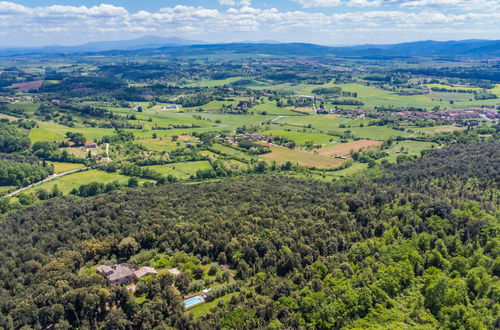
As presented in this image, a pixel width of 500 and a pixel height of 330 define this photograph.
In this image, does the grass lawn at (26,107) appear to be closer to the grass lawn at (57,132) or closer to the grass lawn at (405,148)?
the grass lawn at (57,132)

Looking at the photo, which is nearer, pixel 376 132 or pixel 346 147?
pixel 346 147

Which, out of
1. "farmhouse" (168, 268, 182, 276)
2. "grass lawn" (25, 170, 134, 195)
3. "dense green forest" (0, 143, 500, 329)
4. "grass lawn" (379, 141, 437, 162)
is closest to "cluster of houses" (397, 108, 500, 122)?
"grass lawn" (379, 141, 437, 162)

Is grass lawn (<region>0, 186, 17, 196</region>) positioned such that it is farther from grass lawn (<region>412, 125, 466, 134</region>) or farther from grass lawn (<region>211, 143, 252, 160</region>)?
grass lawn (<region>412, 125, 466, 134</region>)

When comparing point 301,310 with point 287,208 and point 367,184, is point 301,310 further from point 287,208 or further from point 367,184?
point 367,184

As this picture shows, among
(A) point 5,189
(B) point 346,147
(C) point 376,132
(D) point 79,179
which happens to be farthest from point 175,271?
(C) point 376,132

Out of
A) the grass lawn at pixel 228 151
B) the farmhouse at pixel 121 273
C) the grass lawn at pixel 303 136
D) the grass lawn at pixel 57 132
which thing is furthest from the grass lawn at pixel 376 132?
the farmhouse at pixel 121 273

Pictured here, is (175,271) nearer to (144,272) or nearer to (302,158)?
(144,272)
